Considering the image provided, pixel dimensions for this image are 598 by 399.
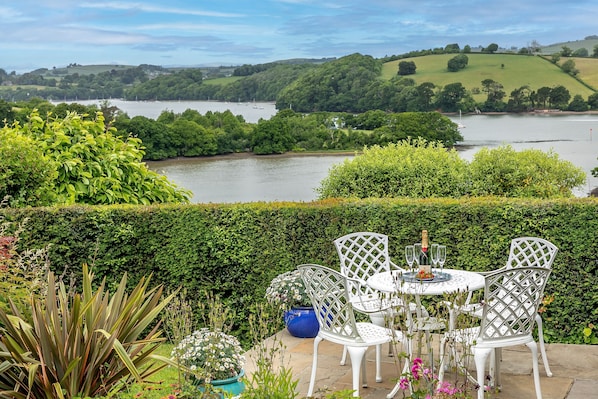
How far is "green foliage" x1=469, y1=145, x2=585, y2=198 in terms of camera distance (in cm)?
874

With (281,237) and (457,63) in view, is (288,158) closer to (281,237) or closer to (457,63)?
(457,63)

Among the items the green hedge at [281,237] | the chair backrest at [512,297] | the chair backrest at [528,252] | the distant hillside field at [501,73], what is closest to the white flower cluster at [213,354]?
the chair backrest at [512,297]

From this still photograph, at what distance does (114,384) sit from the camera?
4254 millimetres

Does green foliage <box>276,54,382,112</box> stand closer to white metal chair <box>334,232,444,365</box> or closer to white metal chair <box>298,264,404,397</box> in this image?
white metal chair <box>334,232,444,365</box>

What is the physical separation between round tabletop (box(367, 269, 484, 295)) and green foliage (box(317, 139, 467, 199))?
3.20 meters

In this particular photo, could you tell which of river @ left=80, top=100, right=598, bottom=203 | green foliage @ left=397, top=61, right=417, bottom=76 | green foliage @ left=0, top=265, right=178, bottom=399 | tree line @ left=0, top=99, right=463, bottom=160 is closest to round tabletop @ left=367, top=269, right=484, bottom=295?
green foliage @ left=0, top=265, right=178, bottom=399

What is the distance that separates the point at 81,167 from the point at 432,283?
5.02 metres

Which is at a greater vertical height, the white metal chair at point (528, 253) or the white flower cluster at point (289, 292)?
the white metal chair at point (528, 253)

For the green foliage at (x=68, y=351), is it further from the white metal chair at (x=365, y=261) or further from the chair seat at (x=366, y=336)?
the white metal chair at (x=365, y=261)

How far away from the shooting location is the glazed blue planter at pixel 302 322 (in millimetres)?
6285

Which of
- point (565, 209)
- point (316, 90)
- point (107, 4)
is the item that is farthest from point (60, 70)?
point (565, 209)

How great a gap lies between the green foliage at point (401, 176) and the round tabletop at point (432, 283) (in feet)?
10.5

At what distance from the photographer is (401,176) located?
8516 millimetres

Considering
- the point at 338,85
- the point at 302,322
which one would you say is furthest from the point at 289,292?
the point at 338,85
